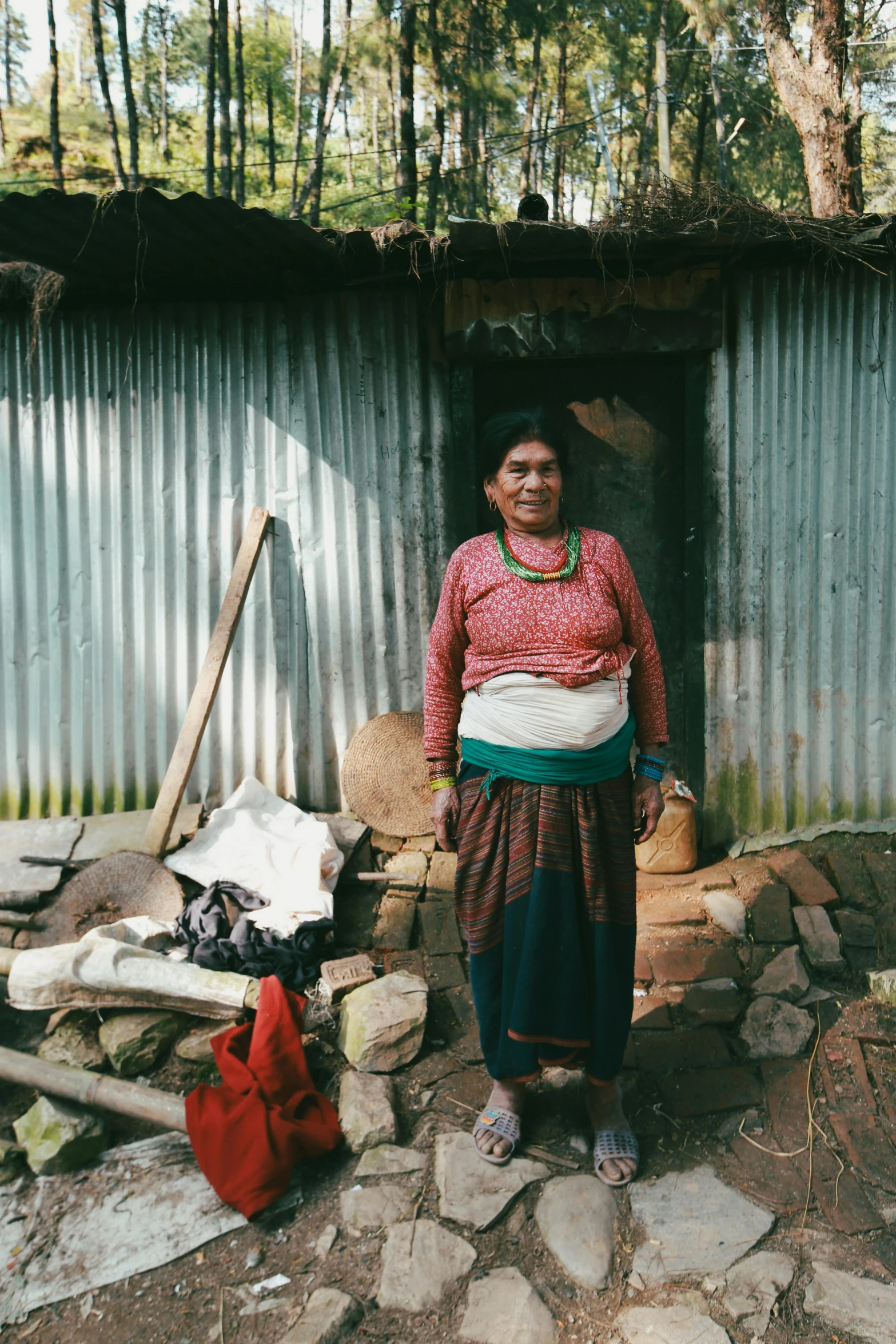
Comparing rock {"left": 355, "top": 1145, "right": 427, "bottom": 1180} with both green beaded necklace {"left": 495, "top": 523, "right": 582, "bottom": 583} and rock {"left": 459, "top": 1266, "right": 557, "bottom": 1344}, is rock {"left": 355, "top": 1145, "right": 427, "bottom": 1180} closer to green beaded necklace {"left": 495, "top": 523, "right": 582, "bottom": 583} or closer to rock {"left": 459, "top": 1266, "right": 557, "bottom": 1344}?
rock {"left": 459, "top": 1266, "right": 557, "bottom": 1344}

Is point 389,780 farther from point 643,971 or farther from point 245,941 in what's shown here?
point 643,971

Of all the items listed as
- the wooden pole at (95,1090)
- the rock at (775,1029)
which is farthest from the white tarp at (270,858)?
the rock at (775,1029)

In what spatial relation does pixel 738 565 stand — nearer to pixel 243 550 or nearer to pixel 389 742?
pixel 389 742

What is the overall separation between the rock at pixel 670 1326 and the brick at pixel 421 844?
7.50ft

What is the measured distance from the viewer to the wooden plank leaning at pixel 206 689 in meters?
4.00

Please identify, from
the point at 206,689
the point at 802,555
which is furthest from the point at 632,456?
the point at 206,689

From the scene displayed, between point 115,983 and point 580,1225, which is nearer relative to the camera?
point 580,1225

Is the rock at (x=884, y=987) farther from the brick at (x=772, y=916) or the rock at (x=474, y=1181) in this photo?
the rock at (x=474, y=1181)

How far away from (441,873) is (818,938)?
1729mm

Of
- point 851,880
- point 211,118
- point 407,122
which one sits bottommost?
point 851,880

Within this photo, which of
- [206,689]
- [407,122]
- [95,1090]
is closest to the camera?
[95,1090]

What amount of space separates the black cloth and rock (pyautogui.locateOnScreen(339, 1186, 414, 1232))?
1.01 metres

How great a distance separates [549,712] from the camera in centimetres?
237

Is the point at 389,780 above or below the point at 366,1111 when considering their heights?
above
